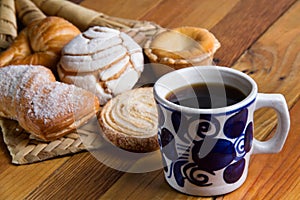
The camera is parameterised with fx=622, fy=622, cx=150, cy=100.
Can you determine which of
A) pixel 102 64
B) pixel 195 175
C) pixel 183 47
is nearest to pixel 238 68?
pixel 183 47

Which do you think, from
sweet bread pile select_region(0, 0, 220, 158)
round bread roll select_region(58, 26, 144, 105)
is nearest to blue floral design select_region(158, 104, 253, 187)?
A: sweet bread pile select_region(0, 0, 220, 158)

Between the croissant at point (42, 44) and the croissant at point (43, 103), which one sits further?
the croissant at point (42, 44)

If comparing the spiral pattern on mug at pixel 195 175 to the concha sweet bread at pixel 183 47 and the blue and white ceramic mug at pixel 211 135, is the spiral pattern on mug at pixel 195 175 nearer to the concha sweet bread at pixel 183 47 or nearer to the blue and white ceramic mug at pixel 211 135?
the blue and white ceramic mug at pixel 211 135

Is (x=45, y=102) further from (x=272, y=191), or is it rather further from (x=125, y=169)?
(x=272, y=191)

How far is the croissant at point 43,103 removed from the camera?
3.16 feet

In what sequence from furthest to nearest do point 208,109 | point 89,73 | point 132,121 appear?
point 89,73, point 132,121, point 208,109

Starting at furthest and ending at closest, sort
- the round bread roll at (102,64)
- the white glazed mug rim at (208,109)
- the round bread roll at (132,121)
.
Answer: the round bread roll at (102,64) < the round bread roll at (132,121) < the white glazed mug rim at (208,109)

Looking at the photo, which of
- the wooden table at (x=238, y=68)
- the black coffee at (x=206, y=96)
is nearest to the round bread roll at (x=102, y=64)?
the wooden table at (x=238, y=68)

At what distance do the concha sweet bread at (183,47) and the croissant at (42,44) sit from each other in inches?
6.2

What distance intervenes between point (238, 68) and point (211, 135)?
0.36 metres

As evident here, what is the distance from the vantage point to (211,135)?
776 millimetres

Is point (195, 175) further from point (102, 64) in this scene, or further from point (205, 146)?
point (102, 64)

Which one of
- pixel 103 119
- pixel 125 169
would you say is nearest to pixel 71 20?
pixel 103 119

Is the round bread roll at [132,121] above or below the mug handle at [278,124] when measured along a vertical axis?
below
